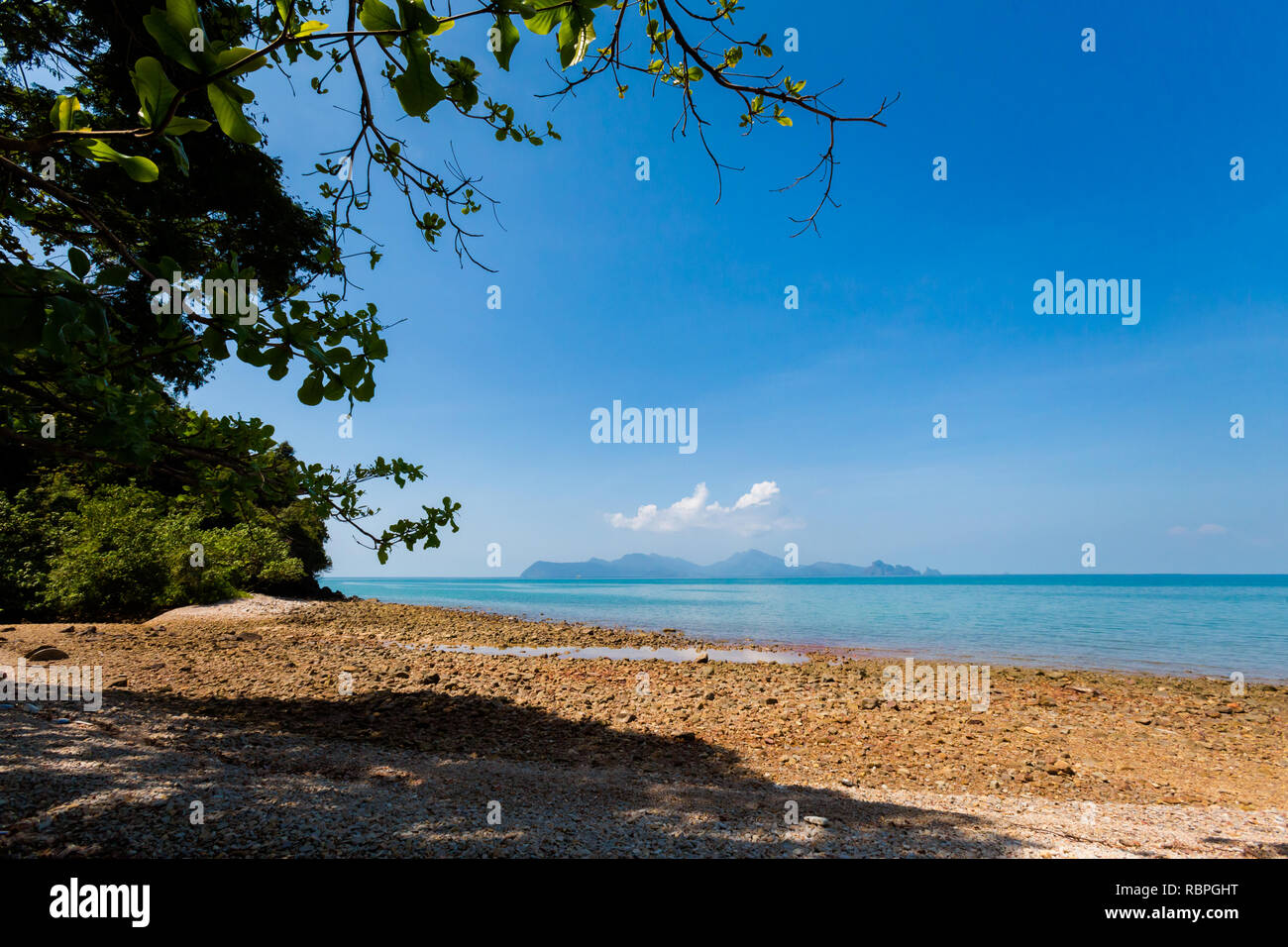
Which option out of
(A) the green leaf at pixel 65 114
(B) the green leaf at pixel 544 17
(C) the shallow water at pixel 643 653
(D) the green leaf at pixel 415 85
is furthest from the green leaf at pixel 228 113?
(C) the shallow water at pixel 643 653

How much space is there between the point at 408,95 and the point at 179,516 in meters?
22.5

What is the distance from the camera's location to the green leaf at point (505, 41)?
1274 millimetres

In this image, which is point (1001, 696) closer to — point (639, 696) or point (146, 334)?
point (639, 696)

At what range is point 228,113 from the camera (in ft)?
4.19

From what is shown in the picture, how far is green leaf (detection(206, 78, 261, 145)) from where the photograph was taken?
1244 millimetres

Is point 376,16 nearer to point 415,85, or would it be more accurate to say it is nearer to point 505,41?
point 415,85

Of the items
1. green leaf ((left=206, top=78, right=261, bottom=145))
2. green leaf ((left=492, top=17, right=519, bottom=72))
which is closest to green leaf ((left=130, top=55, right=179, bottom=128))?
green leaf ((left=206, top=78, right=261, bottom=145))

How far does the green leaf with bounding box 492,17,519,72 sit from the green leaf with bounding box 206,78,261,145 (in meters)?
0.59

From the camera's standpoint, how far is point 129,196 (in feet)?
20.2

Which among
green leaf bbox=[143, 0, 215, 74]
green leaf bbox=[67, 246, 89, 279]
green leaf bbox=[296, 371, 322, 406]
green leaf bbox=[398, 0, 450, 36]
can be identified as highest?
green leaf bbox=[398, 0, 450, 36]

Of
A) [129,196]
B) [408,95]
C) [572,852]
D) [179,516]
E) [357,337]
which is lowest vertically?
[572,852]

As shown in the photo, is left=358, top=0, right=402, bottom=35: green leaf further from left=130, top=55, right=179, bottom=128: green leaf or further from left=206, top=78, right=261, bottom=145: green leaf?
left=130, top=55, right=179, bottom=128: green leaf
